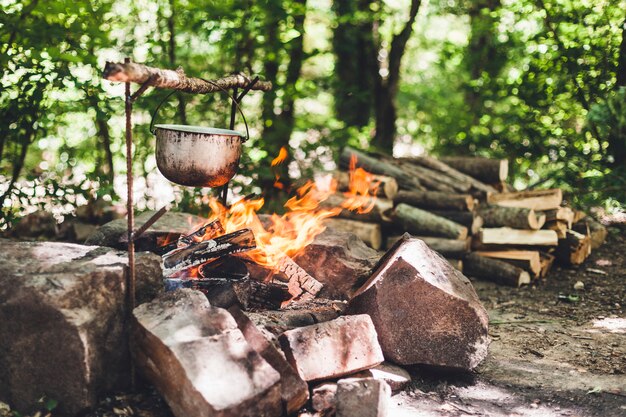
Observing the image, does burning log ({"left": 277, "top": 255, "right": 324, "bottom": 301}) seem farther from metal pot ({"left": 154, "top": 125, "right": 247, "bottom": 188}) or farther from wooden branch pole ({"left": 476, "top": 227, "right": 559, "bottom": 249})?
wooden branch pole ({"left": 476, "top": 227, "right": 559, "bottom": 249})

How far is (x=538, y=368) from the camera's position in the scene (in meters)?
4.18

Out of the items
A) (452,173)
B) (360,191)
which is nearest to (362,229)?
(360,191)

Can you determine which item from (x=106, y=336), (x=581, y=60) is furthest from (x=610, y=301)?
(x=106, y=336)

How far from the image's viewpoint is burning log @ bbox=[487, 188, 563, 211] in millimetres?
6848

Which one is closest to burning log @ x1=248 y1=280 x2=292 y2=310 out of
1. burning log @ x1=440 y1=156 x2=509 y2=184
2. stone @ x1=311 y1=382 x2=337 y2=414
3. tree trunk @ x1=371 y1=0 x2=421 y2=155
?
stone @ x1=311 y1=382 x2=337 y2=414

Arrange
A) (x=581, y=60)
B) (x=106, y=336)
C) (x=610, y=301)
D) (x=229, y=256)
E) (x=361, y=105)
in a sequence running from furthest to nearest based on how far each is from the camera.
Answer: (x=361, y=105) < (x=581, y=60) < (x=610, y=301) < (x=229, y=256) < (x=106, y=336)

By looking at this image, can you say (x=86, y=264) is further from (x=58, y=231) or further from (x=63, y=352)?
(x=58, y=231)

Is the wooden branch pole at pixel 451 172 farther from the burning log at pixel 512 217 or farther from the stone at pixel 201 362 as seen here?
the stone at pixel 201 362

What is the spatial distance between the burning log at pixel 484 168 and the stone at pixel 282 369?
505cm

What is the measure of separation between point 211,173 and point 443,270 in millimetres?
1843

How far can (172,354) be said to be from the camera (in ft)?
9.93

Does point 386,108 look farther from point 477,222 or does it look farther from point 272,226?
point 272,226

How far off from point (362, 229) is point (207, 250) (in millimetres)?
2723

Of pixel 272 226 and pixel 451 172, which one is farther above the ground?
pixel 451 172
